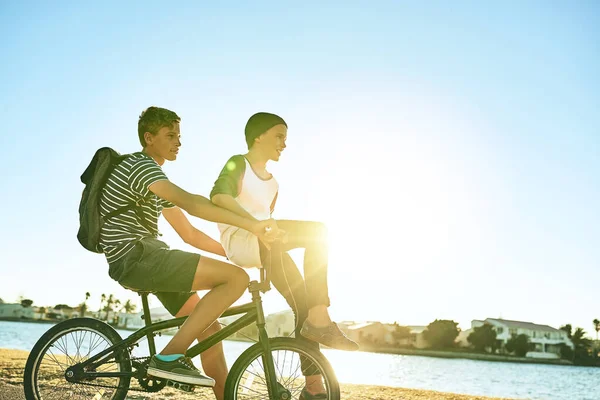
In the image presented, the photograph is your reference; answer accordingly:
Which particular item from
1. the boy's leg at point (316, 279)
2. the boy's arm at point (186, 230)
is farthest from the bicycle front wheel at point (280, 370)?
the boy's arm at point (186, 230)

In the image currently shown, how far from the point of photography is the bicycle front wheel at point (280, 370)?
3988mm

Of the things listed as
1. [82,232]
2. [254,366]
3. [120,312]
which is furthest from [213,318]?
[120,312]

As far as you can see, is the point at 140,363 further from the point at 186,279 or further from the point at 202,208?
the point at 202,208

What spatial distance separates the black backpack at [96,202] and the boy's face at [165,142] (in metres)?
0.32

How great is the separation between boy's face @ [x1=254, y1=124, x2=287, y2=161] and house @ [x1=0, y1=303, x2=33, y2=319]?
212 metres

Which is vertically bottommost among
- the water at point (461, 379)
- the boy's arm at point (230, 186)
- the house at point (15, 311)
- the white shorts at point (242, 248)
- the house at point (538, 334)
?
the house at point (15, 311)

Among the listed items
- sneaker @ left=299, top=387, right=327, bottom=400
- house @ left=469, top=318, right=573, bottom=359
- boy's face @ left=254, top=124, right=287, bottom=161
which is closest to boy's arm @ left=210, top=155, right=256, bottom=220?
boy's face @ left=254, top=124, right=287, bottom=161

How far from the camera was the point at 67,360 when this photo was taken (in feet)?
14.5

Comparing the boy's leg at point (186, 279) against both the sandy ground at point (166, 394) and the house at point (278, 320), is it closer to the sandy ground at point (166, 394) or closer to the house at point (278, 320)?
the house at point (278, 320)

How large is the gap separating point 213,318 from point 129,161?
1.33 meters

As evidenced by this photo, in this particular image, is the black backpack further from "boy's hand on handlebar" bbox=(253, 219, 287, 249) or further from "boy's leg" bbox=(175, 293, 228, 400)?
"boy's hand on handlebar" bbox=(253, 219, 287, 249)

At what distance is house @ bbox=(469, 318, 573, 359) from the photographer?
135875mm

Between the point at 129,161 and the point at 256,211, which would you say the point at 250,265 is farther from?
the point at 129,161

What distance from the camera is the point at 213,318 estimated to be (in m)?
3.99
